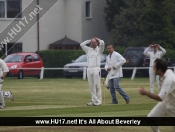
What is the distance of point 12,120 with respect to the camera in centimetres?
1664

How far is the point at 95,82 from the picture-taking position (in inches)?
857

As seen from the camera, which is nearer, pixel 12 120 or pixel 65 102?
pixel 12 120

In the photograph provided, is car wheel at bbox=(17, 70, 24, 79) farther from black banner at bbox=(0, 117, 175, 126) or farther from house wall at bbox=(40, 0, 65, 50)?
black banner at bbox=(0, 117, 175, 126)

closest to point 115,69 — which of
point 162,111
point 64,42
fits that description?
point 162,111

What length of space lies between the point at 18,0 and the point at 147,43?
11.3 m

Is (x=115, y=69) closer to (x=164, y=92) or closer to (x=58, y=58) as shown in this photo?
(x=164, y=92)

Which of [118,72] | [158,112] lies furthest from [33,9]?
[158,112]

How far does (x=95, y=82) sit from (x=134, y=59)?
70.5 feet

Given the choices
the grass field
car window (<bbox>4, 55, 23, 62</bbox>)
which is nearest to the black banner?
the grass field

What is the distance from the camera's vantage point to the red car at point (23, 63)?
Answer: 42906 millimetres

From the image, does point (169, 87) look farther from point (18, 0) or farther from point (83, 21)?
point (83, 21)

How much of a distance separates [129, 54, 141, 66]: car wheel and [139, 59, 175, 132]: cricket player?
99.7 feet

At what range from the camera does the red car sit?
141ft

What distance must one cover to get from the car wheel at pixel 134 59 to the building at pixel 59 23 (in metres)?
13.5
